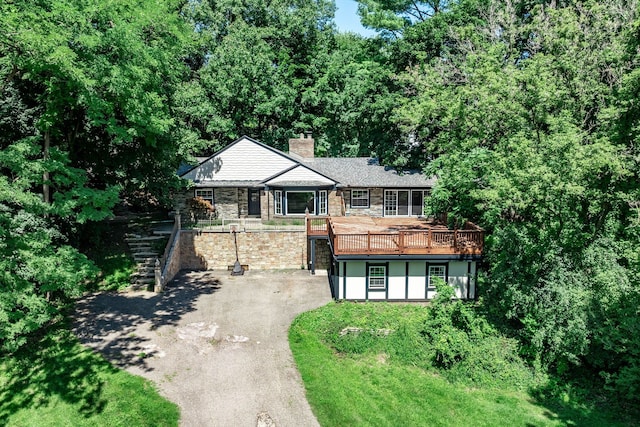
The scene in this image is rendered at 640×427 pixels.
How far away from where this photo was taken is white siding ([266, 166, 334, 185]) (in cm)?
2500

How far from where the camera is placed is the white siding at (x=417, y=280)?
18.1 metres

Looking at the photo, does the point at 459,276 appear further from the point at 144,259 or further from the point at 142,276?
the point at 144,259

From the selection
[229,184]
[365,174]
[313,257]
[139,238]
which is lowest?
[313,257]

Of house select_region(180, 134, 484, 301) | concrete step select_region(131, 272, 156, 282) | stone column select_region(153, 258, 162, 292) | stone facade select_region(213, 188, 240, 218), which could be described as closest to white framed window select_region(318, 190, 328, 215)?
house select_region(180, 134, 484, 301)

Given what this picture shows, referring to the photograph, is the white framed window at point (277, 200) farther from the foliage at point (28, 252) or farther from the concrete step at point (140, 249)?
the foliage at point (28, 252)

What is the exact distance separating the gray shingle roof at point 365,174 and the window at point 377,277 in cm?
846

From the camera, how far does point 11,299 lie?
12.0 m

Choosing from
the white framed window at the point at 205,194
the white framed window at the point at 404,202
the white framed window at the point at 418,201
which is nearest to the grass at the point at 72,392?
the white framed window at the point at 205,194

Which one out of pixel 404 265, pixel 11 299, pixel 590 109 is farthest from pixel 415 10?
pixel 11 299

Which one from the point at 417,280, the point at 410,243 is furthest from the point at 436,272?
the point at 410,243

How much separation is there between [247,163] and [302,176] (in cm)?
382

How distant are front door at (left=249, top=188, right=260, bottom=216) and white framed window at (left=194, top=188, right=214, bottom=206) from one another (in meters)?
2.45

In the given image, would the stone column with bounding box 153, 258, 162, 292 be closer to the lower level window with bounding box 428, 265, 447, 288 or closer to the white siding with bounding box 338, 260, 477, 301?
the white siding with bounding box 338, 260, 477, 301

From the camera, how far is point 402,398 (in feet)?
38.9
